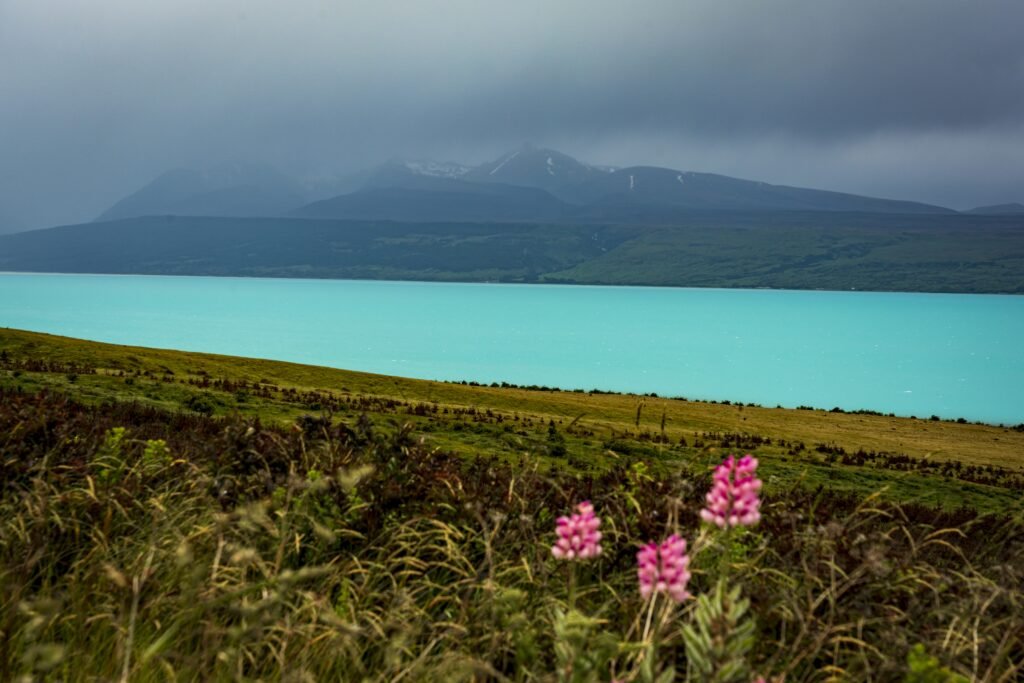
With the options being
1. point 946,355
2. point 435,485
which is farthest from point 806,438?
point 946,355

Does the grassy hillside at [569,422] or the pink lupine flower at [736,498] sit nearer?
the pink lupine flower at [736,498]

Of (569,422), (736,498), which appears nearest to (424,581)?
(736,498)

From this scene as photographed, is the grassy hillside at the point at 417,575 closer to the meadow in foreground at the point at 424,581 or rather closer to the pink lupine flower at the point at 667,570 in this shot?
the meadow in foreground at the point at 424,581

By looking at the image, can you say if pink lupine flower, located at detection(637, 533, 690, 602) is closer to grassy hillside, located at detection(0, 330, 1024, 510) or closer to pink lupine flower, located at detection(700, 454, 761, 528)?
pink lupine flower, located at detection(700, 454, 761, 528)

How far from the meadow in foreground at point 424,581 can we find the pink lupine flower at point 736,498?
0.39 m

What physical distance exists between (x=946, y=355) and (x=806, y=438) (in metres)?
177

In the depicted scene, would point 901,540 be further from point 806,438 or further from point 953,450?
point 953,450

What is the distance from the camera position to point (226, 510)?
9.33 meters

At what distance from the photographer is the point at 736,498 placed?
529cm

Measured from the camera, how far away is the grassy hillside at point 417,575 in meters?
5.95

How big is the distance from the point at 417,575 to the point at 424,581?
54 cm

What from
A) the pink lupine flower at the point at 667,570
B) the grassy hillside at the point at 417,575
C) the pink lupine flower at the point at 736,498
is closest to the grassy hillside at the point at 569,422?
the grassy hillside at the point at 417,575

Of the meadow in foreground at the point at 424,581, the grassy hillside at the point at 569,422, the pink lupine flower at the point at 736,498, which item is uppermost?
the pink lupine flower at the point at 736,498

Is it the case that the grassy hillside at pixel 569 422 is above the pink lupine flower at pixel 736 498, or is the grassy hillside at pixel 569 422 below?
below
